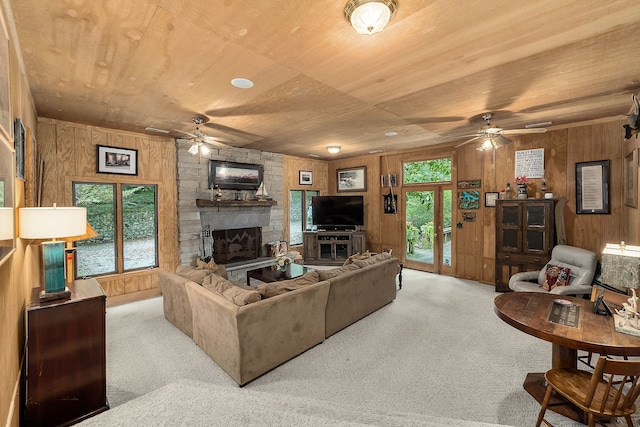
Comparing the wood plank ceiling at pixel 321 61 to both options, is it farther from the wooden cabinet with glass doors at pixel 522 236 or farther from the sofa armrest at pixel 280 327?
the sofa armrest at pixel 280 327

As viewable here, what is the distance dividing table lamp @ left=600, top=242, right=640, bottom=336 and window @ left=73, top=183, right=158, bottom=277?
5715 millimetres

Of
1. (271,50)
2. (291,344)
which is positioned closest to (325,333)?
(291,344)

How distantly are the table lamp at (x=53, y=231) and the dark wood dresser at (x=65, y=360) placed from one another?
0.41ft

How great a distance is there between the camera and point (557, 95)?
10.5 feet

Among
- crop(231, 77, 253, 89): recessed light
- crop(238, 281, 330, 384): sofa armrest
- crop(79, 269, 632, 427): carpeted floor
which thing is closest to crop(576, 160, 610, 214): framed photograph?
crop(79, 269, 632, 427): carpeted floor

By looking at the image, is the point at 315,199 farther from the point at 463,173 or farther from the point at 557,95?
the point at 557,95

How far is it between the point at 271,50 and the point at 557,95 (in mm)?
3218

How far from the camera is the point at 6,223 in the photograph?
147cm

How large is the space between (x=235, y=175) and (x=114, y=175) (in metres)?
2.08

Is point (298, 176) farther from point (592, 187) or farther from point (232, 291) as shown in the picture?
point (592, 187)

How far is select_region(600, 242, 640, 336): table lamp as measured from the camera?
188cm

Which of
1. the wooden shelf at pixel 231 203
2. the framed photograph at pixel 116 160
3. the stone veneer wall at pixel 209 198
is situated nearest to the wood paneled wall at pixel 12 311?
the framed photograph at pixel 116 160

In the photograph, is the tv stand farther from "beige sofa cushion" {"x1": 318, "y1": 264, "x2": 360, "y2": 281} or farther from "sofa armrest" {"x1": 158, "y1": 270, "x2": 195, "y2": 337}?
"sofa armrest" {"x1": 158, "y1": 270, "x2": 195, "y2": 337}


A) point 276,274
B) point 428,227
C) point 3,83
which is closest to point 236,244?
point 276,274
